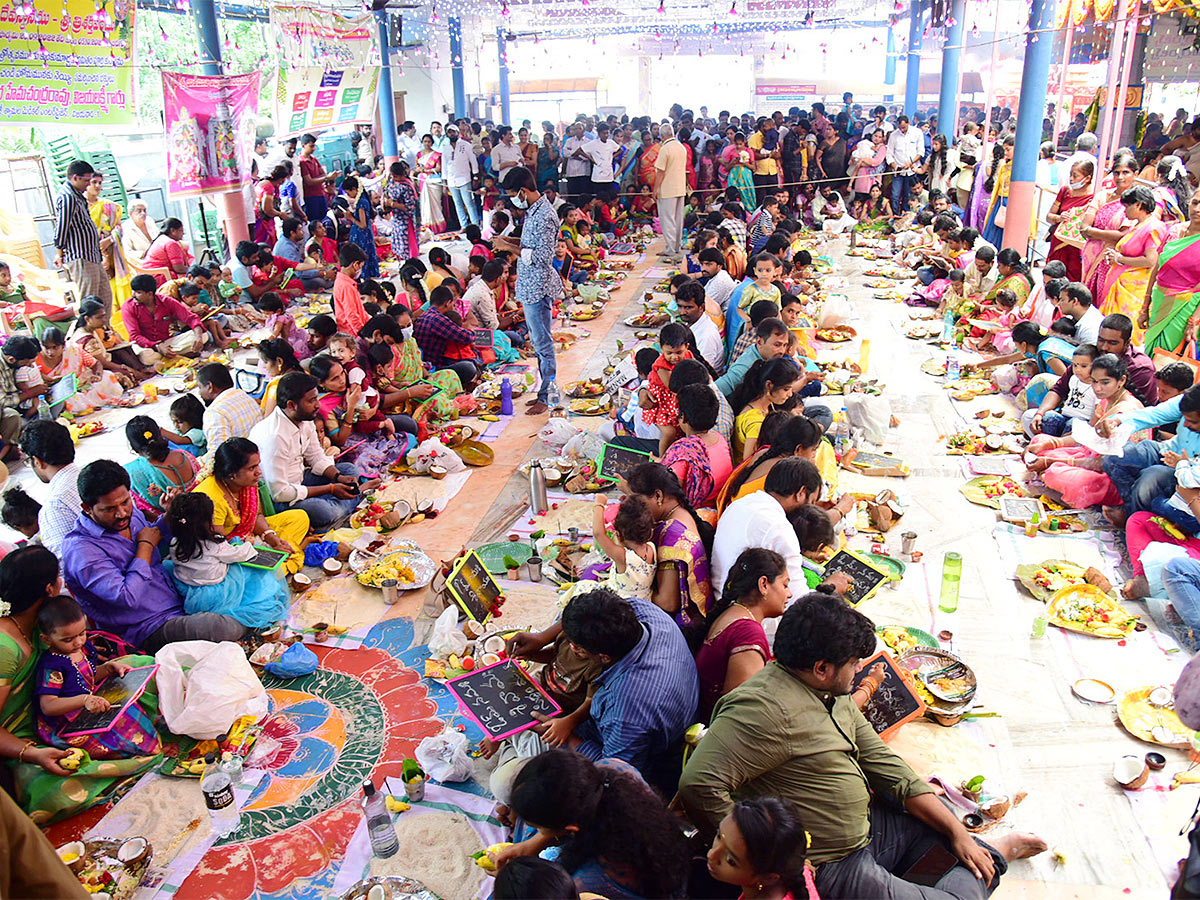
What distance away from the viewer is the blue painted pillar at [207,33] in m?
10.5

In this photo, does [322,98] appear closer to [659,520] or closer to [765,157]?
[765,157]

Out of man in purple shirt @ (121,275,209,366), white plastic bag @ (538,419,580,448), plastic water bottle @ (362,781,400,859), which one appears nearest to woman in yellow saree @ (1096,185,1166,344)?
Result: white plastic bag @ (538,419,580,448)

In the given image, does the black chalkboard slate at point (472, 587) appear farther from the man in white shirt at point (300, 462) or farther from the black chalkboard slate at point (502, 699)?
the man in white shirt at point (300, 462)

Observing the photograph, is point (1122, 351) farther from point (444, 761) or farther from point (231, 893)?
point (231, 893)

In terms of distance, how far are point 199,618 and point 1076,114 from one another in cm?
2010

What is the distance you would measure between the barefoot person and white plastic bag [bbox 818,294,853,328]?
6849 millimetres

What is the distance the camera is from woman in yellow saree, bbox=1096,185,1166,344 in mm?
7016

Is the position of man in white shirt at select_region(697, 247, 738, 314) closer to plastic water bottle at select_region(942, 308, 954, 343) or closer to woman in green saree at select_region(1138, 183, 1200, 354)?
Answer: plastic water bottle at select_region(942, 308, 954, 343)

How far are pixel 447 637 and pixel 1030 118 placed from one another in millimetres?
10373

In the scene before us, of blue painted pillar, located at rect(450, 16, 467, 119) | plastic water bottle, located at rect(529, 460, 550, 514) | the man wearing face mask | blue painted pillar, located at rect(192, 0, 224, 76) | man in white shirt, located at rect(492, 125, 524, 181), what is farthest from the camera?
blue painted pillar, located at rect(450, 16, 467, 119)

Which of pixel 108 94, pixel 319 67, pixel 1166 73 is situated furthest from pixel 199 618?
pixel 1166 73

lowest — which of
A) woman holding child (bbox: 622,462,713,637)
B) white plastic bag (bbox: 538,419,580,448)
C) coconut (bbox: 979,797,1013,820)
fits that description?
coconut (bbox: 979,797,1013,820)

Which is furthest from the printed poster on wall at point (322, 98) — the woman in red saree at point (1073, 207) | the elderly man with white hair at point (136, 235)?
the woman in red saree at point (1073, 207)

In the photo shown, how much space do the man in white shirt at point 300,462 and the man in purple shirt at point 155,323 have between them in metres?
3.85
